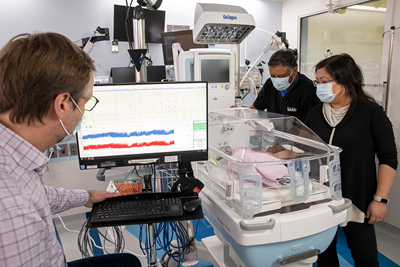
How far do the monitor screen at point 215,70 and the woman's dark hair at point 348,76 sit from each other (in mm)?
1073

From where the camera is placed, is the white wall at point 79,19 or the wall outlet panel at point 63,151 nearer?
the wall outlet panel at point 63,151

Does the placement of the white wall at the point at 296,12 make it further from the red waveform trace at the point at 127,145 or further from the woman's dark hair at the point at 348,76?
the red waveform trace at the point at 127,145

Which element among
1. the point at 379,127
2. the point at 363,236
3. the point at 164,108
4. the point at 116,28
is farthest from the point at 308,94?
the point at 116,28

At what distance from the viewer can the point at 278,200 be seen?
1132 mm

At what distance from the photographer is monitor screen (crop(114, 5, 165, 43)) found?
3308mm

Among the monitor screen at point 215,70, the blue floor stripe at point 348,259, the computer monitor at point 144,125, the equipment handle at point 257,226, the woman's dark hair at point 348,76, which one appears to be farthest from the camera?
the monitor screen at point 215,70

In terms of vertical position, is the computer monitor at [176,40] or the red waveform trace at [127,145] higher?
the computer monitor at [176,40]

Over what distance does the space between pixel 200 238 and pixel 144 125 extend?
5.25ft

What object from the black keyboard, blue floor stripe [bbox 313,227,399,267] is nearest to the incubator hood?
the black keyboard

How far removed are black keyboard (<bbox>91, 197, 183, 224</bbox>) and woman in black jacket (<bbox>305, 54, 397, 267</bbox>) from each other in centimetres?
97

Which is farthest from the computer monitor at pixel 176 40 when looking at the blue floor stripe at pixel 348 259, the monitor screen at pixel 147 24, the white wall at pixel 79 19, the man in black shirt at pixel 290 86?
the blue floor stripe at pixel 348 259

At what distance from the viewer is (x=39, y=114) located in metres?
0.80

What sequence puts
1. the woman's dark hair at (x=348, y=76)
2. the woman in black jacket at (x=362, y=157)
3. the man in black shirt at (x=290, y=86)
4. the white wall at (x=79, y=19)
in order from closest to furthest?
1. the woman in black jacket at (x=362, y=157)
2. the woman's dark hair at (x=348, y=76)
3. the man in black shirt at (x=290, y=86)
4. the white wall at (x=79, y=19)

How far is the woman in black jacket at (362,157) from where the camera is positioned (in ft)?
4.77
